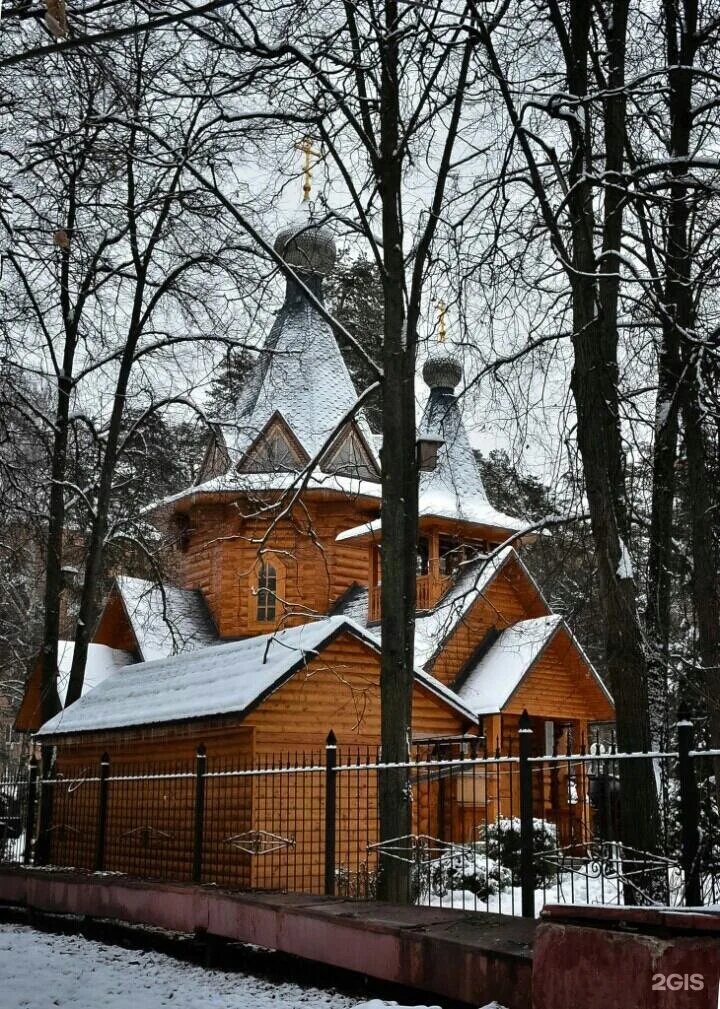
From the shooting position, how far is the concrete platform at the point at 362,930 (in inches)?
246

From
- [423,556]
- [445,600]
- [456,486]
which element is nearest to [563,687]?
[423,556]

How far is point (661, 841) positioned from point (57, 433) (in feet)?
46.6

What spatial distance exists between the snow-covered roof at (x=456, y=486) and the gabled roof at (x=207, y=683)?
650cm

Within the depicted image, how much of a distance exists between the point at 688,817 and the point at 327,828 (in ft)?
12.9

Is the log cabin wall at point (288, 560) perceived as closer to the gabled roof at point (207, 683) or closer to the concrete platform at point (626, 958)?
the gabled roof at point (207, 683)

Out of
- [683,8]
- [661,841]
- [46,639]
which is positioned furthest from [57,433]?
[661,841]

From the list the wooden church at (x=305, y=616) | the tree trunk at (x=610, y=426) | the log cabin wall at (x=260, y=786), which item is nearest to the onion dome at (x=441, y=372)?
the wooden church at (x=305, y=616)

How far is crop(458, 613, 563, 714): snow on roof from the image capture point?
22375 mm

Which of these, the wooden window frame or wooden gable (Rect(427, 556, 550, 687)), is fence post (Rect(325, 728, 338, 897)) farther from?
the wooden window frame

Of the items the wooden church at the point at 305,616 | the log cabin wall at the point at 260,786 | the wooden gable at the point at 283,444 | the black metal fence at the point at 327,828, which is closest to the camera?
the black metal fence at the point at 327,828

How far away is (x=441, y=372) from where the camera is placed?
30.9m

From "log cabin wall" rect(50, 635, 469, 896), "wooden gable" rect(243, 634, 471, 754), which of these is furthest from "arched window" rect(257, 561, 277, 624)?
"wooden gable" rect(243, 634, 471, 754)

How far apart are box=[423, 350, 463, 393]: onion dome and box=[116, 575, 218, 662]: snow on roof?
877 centimetres

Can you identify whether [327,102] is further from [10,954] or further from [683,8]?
[10,954]
